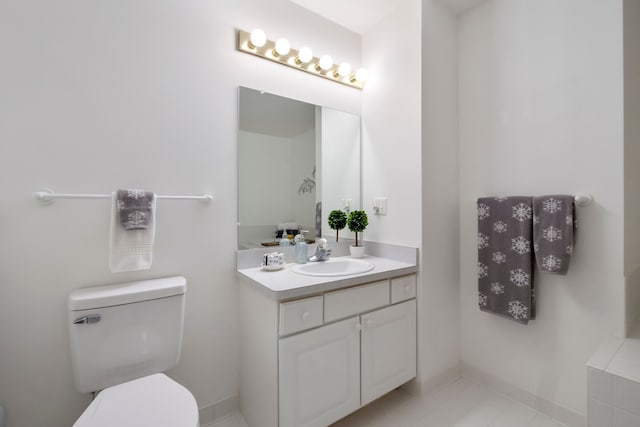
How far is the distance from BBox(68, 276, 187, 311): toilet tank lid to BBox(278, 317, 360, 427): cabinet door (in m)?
0.55

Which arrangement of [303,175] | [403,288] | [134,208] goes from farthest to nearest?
[303,175], [403,288], [134,208]

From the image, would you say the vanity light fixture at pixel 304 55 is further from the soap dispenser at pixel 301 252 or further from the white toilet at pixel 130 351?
the white toilet at pixel 130 351

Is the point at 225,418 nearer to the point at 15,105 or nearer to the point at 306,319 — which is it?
the point at 306,319

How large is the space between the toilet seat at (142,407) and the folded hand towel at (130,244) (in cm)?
46

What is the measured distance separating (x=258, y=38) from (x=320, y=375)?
1.77 metres

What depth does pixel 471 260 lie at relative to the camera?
186 cm

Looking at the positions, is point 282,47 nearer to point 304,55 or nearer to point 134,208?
point 304,55

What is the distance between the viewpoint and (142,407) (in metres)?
0.95

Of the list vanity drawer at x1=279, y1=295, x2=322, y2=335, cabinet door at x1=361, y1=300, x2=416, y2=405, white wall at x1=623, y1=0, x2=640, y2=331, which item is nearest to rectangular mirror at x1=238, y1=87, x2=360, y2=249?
vanity drawer at x1=279, y1=295, x2=322, y2=335

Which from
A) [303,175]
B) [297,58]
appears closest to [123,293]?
[303,175]

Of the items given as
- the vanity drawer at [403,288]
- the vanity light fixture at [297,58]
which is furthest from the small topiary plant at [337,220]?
the vanity light fixture at [297,58]

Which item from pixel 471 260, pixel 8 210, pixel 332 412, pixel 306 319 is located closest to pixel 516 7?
pixel 471 260

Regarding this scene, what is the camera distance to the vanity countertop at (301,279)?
1199mm

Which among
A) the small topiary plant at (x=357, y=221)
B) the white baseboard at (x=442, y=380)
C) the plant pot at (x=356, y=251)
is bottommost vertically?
the white baseboard at (x=442, y=380)
